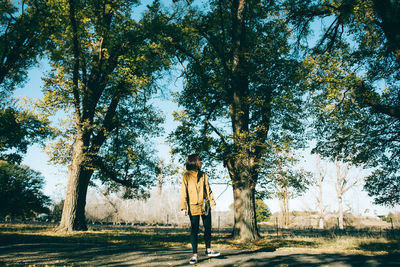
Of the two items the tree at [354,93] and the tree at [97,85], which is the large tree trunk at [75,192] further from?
the tree at [354,93]

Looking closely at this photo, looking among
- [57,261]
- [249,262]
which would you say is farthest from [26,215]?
[249,262]

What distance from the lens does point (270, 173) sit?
1007 centimetres

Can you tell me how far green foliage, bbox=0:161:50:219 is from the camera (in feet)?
72.7

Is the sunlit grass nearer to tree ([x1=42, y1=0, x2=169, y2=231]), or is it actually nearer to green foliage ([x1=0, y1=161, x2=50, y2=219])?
tree ([x1=42, y1=0, x2=169, y2=231])

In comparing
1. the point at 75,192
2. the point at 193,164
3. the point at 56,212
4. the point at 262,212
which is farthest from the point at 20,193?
the point at 262,212

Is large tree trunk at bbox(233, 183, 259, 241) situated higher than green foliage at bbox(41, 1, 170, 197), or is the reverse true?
green foliage at bbox(41, 1, 170, 197)

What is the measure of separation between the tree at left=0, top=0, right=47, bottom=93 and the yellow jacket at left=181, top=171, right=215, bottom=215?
12.7 meters

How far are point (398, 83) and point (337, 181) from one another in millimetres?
28000

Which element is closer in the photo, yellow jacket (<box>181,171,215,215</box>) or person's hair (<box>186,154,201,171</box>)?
yellow jacket (<box>181,171,215,215</box>)

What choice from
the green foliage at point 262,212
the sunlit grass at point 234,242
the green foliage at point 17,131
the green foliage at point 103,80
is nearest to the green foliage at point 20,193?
A: the green foliage at point 17,131

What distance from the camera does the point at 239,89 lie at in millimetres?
11242

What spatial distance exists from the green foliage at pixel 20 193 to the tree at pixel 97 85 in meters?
12.1

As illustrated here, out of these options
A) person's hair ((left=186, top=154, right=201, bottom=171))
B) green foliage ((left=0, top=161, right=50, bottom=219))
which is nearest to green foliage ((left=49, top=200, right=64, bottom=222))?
green foliage ((left=0, top=161, right=50, bottom=219))

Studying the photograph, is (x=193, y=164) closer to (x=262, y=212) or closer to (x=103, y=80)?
(x=103, y=80)
